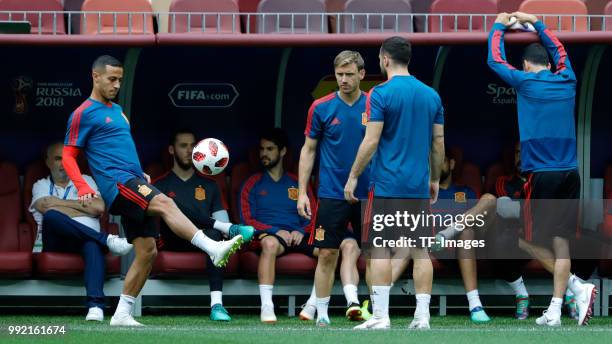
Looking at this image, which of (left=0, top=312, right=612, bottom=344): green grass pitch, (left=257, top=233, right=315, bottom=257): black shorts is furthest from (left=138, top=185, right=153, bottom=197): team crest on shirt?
(left=257, top=233, right=315, bottom=257): black shorts

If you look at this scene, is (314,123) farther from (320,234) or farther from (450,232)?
(450,232)

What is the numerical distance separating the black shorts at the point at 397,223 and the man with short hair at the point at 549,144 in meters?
1.17

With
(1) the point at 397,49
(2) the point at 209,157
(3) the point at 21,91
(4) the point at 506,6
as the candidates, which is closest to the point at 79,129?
(2) the point at 209,157

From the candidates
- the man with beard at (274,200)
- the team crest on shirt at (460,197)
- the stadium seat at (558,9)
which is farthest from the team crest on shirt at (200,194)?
the stadium seat at (558,9)

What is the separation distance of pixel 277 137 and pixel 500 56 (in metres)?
2.16

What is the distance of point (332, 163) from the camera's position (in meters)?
9.09

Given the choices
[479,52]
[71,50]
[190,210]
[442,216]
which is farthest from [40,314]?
[479,52]

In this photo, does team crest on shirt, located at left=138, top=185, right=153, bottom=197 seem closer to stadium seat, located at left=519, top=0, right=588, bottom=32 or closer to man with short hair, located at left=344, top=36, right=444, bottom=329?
man with short hair, located at left=344, top=36, right=444, bottom=329

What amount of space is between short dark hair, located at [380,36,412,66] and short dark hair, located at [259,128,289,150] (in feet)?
7.74

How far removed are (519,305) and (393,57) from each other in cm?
270

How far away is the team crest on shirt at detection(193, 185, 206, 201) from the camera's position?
1021 cm

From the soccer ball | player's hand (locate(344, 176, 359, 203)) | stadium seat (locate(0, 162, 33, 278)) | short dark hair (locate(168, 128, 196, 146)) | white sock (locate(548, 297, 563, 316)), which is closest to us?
player's hand (locate(344, 176, 359, 203))

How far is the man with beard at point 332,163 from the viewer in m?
8.91

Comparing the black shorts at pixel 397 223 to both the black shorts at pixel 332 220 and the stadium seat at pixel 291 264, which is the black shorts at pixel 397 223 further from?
the stadium seat at pixel 291 264
